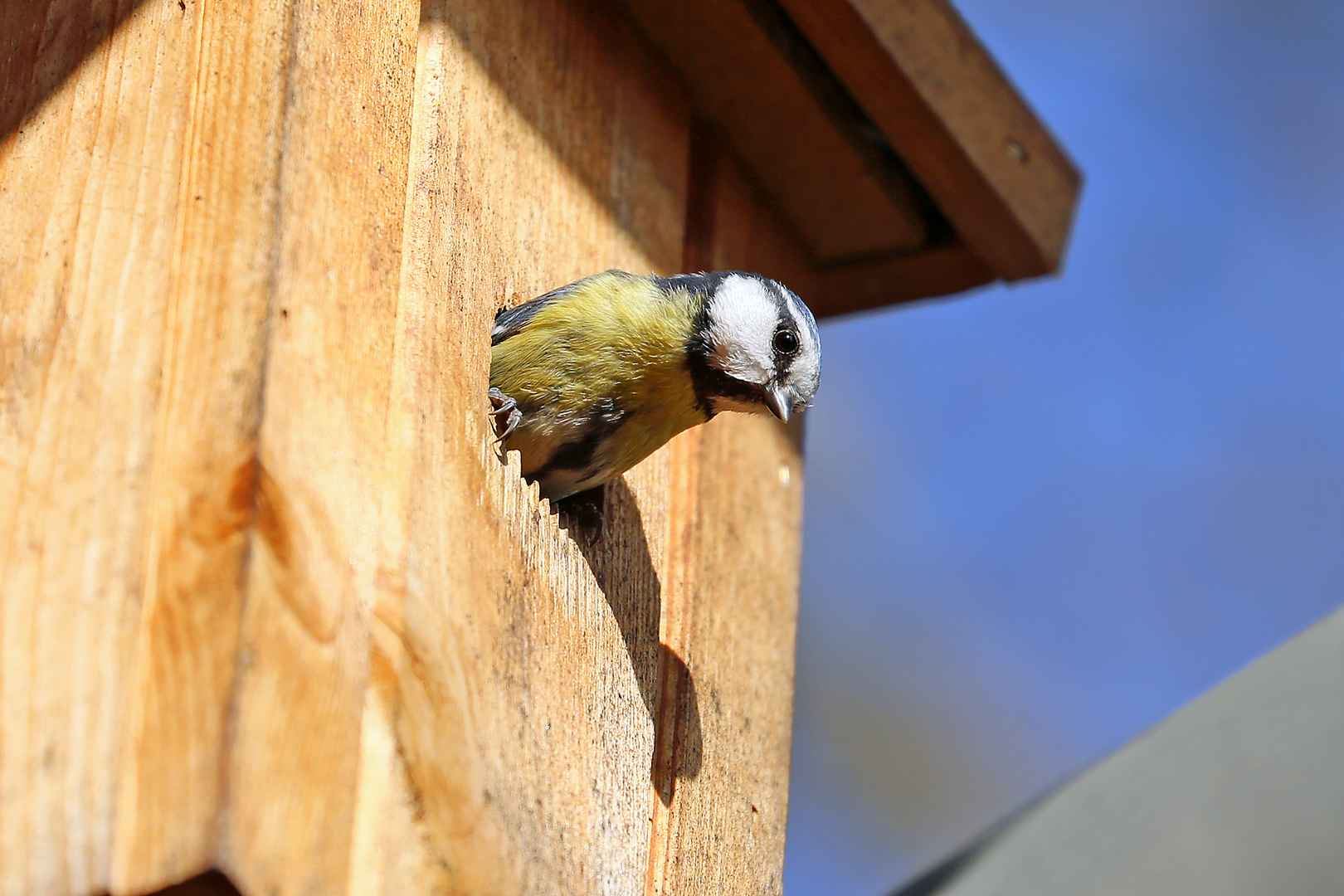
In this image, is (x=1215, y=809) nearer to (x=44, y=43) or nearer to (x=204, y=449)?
(x=204, y=449)

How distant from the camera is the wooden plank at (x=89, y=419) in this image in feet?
3.31

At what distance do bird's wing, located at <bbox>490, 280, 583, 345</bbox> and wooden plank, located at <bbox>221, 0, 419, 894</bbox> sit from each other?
11.1 inches

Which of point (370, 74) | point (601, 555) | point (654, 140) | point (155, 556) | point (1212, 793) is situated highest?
point (654, 140)

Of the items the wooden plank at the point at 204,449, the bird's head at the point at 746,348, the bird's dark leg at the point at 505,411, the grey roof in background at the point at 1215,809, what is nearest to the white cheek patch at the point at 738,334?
the bird's head at the point at 746,348

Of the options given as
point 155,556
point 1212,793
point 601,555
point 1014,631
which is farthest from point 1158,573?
point 155,556

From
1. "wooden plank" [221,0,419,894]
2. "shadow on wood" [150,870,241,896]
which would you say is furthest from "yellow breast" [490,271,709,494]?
"shadow on wood" [150,870,241,896]

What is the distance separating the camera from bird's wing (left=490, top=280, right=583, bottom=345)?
1621 millimetres

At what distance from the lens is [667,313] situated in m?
1.75

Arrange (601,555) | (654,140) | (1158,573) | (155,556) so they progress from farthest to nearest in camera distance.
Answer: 1. (1158,573)
2. (654,140)
3. (601,555)
4. (155,556)

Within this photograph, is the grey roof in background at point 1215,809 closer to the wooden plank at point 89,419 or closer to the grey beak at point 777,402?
the wooden plank at point 89,419

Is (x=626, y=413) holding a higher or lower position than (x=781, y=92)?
lower

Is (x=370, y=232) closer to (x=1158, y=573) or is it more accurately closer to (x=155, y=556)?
(x=155, y=556)

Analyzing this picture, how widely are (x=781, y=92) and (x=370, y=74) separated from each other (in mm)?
790

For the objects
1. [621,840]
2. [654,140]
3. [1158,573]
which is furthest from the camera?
[1158,573]
